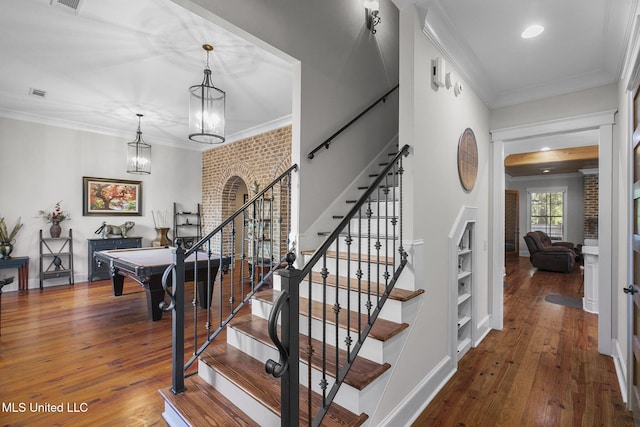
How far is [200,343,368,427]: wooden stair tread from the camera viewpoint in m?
1.59

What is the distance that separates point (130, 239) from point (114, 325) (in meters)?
3.21

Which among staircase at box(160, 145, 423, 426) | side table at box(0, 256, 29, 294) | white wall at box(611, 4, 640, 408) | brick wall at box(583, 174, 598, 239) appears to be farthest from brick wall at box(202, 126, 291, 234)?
brick wall at box(583, 174, 598, 239)

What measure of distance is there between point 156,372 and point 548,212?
1226 cm

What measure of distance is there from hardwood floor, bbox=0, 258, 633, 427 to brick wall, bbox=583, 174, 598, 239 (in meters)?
6.40

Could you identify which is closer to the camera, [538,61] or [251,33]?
[251,33]

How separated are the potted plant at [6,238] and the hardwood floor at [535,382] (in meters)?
6.68

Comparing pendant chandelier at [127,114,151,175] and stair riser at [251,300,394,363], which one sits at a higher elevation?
pendant chandelier at [127,114,151,175]

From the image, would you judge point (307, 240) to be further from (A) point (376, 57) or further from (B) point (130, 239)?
(B) point (130, 239)

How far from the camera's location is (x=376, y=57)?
3773 mm

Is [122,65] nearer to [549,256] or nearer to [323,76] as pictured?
[323,76]

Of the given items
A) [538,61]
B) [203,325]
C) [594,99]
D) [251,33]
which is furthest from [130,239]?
[594,99]

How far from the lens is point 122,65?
3.77m

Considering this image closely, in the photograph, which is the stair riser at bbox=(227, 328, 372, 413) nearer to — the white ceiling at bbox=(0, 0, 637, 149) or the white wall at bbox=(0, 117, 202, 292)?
the white ceiling at bbox=(0, 0, 637, 149)

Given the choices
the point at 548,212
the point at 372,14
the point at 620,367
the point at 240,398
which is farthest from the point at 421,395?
the point at 548,212
